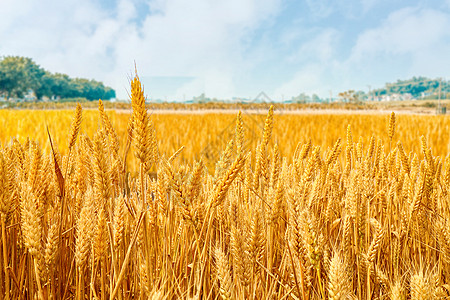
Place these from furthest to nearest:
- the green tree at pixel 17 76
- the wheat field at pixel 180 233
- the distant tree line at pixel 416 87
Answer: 1. the distant tree line at pixel 416 87
2. the green tree at pixel 17 76
3. the wheat field at pixel 180 233

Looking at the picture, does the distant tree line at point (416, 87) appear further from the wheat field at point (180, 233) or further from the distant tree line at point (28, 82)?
the wheat field at point (180, 233)

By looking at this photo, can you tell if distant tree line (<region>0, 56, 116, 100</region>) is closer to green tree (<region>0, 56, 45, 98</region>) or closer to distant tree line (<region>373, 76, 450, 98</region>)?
green tree (<region>0, 56, 45, 98</region>)

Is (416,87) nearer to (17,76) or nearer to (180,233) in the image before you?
(17,76)

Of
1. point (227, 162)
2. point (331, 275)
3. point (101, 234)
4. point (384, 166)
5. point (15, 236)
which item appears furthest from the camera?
point (384, 166)

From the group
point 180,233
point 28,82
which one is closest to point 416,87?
point 28,82

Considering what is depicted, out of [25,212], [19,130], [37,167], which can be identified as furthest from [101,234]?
[19,130]

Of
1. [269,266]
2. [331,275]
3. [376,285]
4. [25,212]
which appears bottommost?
[376,285]

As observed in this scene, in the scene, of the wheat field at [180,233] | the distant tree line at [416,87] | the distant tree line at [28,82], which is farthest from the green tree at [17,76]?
the distant tree line at [416,87]

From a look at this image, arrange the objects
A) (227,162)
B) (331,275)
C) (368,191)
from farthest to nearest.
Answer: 1. (368,191)
2. (227,162)
3. (331,275)

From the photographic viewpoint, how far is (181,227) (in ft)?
4.14

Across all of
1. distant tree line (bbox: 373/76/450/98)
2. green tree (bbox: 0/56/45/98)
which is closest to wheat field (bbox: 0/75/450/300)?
green tree (bbox: 0/56/45/98)

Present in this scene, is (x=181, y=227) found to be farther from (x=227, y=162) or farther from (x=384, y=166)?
(x=384, y=166)

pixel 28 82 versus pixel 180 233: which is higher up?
pixel 28 82

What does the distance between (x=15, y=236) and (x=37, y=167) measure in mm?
319
